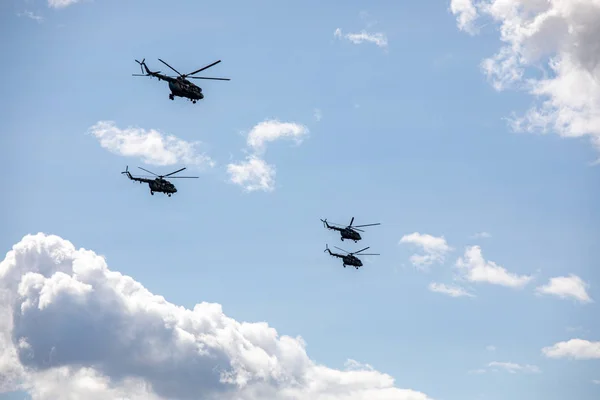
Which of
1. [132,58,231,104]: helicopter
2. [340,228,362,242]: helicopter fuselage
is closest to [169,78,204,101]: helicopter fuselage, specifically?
[132,58,231,104]: helicopter

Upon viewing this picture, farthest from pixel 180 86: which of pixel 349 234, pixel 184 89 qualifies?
pixel 349 234

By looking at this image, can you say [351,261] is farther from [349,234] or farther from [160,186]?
[160,186]

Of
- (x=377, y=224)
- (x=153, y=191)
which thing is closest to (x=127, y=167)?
(x=153, y=191)

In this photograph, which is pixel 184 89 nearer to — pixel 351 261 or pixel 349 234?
pixel 349 234

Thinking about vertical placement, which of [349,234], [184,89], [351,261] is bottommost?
[351,261]

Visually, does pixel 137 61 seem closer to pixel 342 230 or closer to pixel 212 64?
pixel 212 64

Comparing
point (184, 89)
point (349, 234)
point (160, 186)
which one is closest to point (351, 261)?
point (349, 234)

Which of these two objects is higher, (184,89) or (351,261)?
(184,89)

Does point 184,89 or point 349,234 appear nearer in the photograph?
point 184,89

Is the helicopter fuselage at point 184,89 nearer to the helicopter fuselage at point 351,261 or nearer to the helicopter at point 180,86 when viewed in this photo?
the helicopter at point 180,86

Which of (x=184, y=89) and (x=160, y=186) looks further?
(x=160, y=186)

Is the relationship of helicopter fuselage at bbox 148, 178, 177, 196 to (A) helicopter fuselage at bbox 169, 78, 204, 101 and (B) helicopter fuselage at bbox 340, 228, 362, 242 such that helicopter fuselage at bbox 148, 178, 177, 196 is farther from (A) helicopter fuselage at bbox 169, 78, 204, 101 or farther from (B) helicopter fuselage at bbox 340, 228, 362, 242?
(B) helicopter fuselage at bbox 340, 228, 362, 242

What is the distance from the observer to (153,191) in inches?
6324

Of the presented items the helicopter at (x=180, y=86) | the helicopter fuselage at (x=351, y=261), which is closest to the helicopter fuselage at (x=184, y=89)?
the helicopter at (x=180, y=86)
